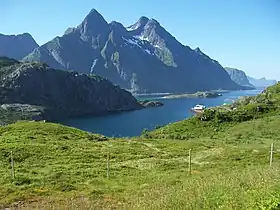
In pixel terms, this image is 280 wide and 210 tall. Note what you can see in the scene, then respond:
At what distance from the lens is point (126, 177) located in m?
24.6

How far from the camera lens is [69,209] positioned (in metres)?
13.9

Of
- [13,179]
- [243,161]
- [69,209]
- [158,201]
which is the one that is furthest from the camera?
[243,161]

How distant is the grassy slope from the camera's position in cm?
1093

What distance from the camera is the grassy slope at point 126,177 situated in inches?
430

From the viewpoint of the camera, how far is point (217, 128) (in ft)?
231

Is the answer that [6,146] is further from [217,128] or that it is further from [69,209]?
[217,128]

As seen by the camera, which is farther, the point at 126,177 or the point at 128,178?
the point at 126,177

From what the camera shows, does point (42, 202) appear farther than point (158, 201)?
Yes

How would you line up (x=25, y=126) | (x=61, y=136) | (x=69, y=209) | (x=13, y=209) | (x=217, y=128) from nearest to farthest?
(x=69, y=209) < (x=13, y=209) < (x=61, y=136) < (x=25, y=126) < (x=217, y=128)

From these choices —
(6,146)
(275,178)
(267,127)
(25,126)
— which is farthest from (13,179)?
(267,127)

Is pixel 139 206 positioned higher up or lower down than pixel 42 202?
higher up

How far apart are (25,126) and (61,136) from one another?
7201 millimetres

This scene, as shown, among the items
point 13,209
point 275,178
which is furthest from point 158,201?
point 13,209

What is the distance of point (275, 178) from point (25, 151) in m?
26.4
